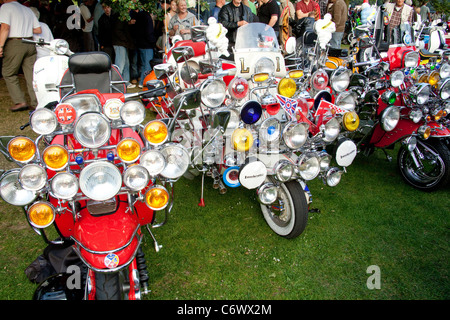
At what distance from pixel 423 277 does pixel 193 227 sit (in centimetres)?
196

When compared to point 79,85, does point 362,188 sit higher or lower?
lower

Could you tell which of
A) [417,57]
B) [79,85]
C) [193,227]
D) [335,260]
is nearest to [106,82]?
[79,85]

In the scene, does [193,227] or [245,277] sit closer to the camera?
[245,277]

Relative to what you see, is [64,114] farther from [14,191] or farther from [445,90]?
[445,90]

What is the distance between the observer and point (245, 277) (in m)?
2.44

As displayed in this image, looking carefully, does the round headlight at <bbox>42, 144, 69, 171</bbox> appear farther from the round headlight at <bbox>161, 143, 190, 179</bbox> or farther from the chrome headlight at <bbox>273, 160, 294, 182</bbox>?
the chrome headlight at <bbox>273, 160, 294, 182</bbox>

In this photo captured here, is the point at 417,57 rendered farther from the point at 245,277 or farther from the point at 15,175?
the point at 15,175

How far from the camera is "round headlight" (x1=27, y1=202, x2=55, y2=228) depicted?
1.63 metres

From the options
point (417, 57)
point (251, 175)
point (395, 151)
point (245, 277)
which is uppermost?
point (417, 57)

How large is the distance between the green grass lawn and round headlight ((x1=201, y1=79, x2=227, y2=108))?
126 centimetres

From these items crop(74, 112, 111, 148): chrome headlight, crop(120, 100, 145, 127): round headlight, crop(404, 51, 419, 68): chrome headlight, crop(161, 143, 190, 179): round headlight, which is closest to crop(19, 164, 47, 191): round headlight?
crop(74, 112, 111, 148): chrome headlight

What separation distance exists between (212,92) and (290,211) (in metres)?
1.19

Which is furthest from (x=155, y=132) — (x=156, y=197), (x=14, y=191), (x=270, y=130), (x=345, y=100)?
(x=345, y=100)

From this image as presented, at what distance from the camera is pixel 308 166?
2533 millimetres
